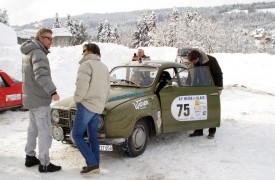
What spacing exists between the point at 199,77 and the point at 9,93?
5901mm

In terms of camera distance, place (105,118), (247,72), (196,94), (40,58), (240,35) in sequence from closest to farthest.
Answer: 1. (40,58)
2. (105,118)
3. (196,94)
4. (247,72)
5. (240,35)

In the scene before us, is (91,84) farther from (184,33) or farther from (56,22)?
(56,22)

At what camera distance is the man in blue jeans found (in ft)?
16.9

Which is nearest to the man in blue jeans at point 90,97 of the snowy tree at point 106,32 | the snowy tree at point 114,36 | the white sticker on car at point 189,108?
the white sticker on car at point 189,108

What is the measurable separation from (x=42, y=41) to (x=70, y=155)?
224 cm

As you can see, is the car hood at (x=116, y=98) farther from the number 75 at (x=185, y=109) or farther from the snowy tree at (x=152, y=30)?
the snowy tree at (x=152, y=30)

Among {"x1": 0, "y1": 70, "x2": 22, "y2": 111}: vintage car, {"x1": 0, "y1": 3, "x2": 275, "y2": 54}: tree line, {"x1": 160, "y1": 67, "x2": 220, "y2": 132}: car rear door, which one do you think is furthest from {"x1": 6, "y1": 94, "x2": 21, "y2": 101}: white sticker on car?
{"x1": 0, "y1": 3, "x2": 275, "y2": 54}: tree line

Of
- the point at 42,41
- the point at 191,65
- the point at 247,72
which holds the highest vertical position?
the point at 42,41

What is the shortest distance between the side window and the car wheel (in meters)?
1.59

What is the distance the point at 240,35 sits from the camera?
76188mm

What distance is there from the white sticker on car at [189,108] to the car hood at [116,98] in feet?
2.72

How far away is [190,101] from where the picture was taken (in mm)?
7301

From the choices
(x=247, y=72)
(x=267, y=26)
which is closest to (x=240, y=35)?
(x=247, y=72)

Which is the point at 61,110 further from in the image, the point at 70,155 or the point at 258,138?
the point at 258,138
